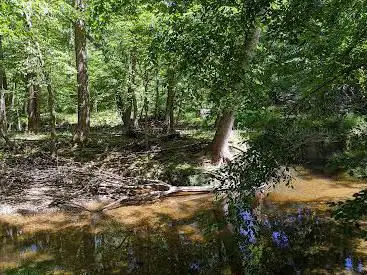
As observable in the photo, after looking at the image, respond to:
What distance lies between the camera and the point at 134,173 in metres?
14.3

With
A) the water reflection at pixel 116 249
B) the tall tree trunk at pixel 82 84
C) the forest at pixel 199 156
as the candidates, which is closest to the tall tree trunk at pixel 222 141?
the forest at pixel 199 156

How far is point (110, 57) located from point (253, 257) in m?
10.9

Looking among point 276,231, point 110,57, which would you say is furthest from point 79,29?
point 276,231

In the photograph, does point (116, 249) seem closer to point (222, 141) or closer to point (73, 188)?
point (73, 188)

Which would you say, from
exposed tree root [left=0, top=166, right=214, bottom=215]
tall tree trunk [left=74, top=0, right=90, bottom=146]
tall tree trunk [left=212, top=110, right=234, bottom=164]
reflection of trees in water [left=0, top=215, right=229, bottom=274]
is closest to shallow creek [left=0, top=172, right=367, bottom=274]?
reflection of trees in water [left=0, top=215, right=229, bottom=274]

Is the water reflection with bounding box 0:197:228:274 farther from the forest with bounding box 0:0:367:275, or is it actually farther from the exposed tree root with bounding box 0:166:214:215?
the exposed tree root with bounding box 0:166:214:215

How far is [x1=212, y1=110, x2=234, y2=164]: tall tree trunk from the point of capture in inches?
566

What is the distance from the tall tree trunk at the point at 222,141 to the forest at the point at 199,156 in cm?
4

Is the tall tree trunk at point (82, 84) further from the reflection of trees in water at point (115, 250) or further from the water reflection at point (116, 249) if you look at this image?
the reflection of trees in water at point (115, 250)

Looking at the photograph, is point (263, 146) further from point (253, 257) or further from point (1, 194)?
point (1, 194)

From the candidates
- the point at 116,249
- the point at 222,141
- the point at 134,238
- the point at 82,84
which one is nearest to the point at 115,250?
the point at 116,249

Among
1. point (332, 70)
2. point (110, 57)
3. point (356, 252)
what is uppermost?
point (110, 57)

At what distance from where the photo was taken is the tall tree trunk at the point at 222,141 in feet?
47.1

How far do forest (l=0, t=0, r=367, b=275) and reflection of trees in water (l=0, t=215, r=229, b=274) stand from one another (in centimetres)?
4
